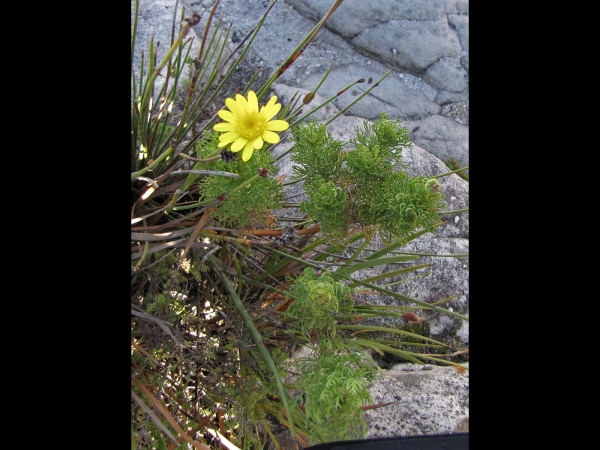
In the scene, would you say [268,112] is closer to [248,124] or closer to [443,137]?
[248,124]

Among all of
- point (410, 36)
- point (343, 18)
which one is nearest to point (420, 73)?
point (410, 36)

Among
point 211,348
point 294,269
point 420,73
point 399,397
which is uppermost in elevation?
point 420,73

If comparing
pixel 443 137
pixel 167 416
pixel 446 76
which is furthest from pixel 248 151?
pixel 446 76

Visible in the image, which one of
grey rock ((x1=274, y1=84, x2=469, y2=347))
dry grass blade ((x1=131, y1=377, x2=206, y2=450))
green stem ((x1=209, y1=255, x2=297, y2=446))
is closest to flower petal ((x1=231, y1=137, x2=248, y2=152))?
green stem ((x1=209, y1=255, x2=297, y2=446))

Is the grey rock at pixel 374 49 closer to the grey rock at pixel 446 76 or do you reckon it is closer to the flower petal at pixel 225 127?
the grey rock at pixel 446 76

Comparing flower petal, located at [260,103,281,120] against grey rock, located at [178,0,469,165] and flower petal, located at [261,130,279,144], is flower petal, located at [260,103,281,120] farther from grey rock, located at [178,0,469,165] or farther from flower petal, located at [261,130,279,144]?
grey rock, located at [178,0,469,165]

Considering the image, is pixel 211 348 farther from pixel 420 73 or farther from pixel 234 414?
pixel 420 73

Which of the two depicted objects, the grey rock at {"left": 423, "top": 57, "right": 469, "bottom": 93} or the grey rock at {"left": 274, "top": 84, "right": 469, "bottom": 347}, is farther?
the grey rock at {"left": 423, "top": 57, "right": 469, "bottom": 93}
